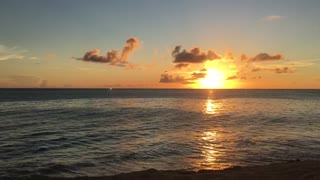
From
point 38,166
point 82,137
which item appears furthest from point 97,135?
point 38,166

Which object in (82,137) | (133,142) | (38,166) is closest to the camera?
(38,166)

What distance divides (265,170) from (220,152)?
863 cm

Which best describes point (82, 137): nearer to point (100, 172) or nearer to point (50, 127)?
point (50, 127)

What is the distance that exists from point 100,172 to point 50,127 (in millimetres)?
23603

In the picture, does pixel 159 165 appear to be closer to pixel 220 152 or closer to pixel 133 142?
pixel 220 152

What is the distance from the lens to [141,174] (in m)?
16.1

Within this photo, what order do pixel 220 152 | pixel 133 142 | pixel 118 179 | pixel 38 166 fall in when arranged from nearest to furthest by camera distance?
pixel 118 179 < pixel 38 166 < pixel 220 152 < pixel 133 142

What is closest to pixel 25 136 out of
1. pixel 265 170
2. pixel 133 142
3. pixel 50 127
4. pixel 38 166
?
pixel 50 127

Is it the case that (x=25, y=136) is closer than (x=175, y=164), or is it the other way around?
(x=175, y=164)

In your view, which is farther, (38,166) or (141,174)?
(38,166)

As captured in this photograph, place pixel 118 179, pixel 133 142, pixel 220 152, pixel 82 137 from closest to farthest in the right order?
pixel 118 179, pixel 220 152, pixel 133 142, pixel 82 137

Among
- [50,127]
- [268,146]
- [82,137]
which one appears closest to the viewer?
[268,146]

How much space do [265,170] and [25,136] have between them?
77.9 feet

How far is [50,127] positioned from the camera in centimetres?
4031
